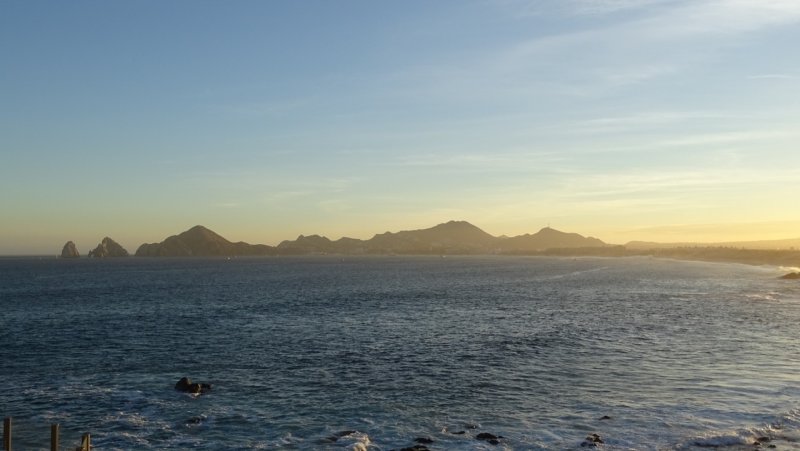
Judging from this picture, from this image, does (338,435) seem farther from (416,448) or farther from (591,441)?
(591,441)

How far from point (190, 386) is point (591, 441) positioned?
26.9 m

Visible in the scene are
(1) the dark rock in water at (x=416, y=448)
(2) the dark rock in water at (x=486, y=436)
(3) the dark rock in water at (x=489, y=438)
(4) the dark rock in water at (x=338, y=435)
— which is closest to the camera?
(1) the dark rock in water at (x=416, y=448)

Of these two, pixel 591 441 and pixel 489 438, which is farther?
pixel 489 438

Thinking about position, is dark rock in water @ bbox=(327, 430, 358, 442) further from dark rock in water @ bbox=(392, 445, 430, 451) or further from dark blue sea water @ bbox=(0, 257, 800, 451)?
dark rock in water @ bbox=(392, 445, 430, 451)

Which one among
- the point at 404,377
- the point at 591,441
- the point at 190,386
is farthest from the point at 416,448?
the point at 190,386

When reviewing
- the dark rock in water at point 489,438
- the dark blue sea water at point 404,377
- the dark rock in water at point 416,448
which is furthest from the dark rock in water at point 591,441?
the dark rock in water at point 416,448

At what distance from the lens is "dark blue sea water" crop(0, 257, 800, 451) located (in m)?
33.7

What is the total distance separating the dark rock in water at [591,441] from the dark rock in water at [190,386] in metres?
25.7

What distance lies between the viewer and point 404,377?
47188 millimetres

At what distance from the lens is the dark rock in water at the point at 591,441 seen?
31188 mm

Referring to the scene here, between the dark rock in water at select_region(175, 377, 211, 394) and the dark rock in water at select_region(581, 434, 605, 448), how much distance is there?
84.3 ft

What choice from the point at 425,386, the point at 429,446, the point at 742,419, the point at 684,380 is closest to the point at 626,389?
the point at 684,380

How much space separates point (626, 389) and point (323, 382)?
21.7m

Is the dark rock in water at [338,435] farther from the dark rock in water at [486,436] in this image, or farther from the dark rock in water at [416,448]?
the dark rock in water at [486,436]
